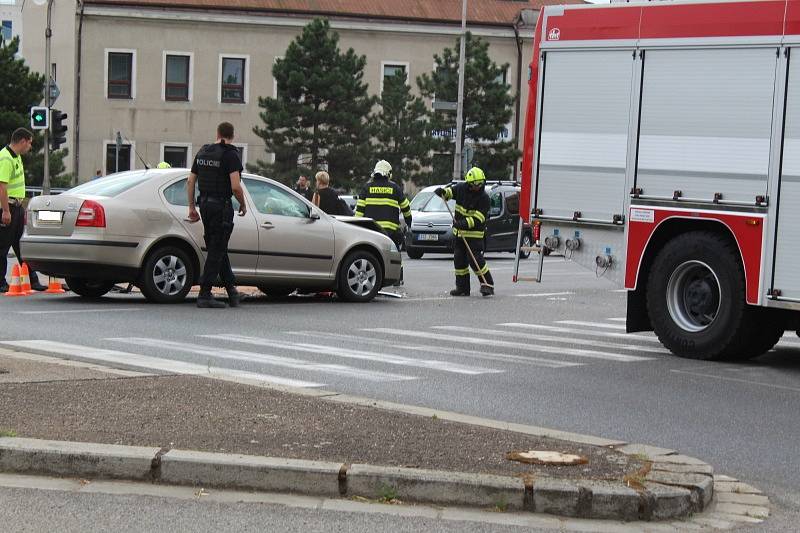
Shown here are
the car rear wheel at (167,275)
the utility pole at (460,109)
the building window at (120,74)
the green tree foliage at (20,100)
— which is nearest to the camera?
the car rear wheel at (167,275)

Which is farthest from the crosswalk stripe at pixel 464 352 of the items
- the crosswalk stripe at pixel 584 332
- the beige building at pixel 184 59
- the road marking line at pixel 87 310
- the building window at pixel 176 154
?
the building window at pixel 176 154

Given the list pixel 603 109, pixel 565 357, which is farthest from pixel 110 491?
pixel 603 109

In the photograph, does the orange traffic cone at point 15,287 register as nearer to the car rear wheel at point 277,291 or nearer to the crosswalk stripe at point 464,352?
the car rear wheel at point 277,291

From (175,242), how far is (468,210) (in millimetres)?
4773

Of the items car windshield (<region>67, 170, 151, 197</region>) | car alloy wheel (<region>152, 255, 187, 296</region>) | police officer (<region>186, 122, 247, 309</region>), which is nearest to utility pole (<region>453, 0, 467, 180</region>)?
car windshield (<region>67, 170, 151, 197</region>)

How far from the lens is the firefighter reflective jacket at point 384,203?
19.5 metres

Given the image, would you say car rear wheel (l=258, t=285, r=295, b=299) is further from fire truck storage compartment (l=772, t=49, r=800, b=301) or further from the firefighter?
fire truck storage compartment (l=772, t=49, r=800, b=301)

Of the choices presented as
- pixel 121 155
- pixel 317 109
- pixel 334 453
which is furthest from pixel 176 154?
pixel 334 453

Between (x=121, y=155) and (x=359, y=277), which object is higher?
(x=121, y=155)

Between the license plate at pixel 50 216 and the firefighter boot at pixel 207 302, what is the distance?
1.71 meters

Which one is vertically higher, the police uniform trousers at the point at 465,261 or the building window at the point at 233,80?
the building window at the point at 233,80

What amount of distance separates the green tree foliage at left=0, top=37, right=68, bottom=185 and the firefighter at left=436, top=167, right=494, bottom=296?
27.1 m

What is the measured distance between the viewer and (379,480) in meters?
6.40

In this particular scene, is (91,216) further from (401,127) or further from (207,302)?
(401,127)
